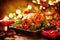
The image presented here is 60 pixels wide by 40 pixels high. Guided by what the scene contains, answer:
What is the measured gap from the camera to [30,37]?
2352 millimetres

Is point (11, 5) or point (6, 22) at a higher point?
point (11, 5)

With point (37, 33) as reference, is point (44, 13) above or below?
above

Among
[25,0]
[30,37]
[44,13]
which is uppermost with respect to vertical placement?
[25,0]

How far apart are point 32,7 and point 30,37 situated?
0.40 meters

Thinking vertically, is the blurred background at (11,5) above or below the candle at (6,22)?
above

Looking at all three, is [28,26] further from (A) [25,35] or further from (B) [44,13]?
(B) [44,13]

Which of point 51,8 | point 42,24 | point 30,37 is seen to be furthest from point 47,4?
point 30,37

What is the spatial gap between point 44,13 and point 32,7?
0.18 m

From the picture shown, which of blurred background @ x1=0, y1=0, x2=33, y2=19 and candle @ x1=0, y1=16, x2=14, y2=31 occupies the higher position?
blurred background @ x1=0, y1=0, x2=33, y2=19

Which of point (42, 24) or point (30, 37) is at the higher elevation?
point (42, 24)

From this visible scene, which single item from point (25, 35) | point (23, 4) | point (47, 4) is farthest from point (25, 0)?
point (25, 35)

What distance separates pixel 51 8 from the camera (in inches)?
97.9

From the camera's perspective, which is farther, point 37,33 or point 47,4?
point 47,4

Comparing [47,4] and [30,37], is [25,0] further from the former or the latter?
[30,37]
